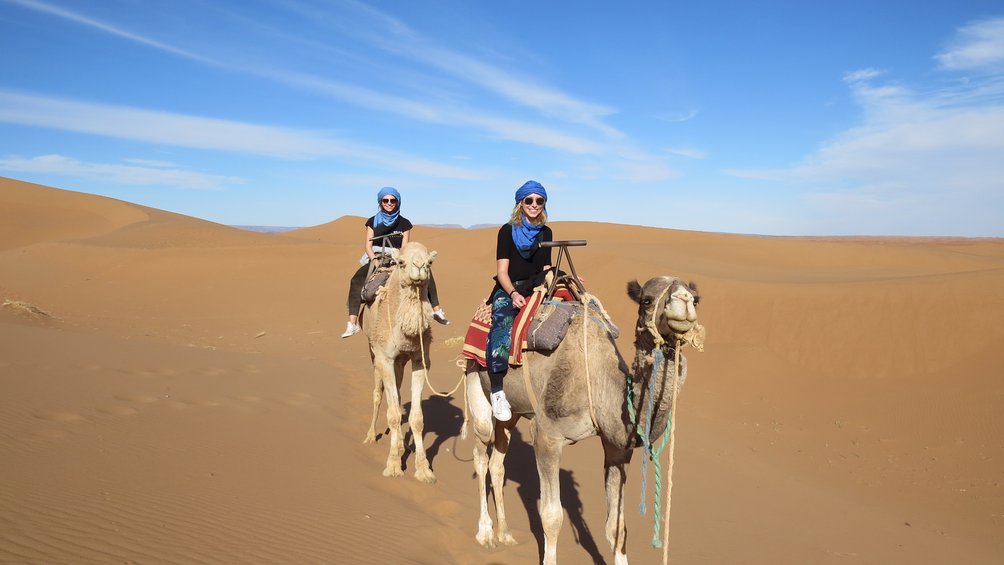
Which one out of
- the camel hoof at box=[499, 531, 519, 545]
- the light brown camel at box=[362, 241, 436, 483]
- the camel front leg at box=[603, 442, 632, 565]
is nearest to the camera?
the camel front leg at box=[603, 442, 632, 565]

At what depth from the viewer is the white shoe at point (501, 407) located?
5.23 meters

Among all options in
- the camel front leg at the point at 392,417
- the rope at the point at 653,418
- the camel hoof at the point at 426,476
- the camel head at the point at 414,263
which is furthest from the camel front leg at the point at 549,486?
the camel front leg at the point at 392,417

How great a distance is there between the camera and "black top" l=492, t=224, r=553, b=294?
5.45 metres

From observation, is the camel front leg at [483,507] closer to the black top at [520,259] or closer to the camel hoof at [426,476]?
the camel hoof at [426,476]

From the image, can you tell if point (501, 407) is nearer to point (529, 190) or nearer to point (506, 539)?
point (506, 539)

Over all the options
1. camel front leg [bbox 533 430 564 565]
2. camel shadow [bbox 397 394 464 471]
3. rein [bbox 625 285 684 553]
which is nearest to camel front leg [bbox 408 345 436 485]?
camel shadow [bbox 397 394 464 471]

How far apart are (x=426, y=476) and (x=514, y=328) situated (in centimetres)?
341

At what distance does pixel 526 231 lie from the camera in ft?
17.8

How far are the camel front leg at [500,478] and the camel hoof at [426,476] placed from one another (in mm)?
1580

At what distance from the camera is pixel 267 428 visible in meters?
8.66

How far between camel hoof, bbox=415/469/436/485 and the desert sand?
90 mm

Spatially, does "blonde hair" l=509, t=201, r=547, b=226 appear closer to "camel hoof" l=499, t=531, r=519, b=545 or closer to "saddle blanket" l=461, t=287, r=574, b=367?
"saddle blanket" l=461, t=287, r=574, b=367

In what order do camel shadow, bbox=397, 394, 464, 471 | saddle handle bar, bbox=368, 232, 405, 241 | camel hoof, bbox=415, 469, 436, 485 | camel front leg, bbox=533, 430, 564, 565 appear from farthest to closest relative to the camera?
camel shadow, bbox=397, 394, 464, 471
saddle handle bar, bbox=368, 232, 405, 241
camel hoof, bbox=415, 469, 436, 485
camel front leg, bbox=533, 430, 564, 565

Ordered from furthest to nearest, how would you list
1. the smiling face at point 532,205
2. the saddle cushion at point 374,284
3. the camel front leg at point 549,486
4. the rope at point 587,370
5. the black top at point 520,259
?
the saddle cushion at point 374,284 < the black top at point 520,259 < the smiling face at point 532,205 < the camel front leg at point 549,486 < the rope at point 587,370
